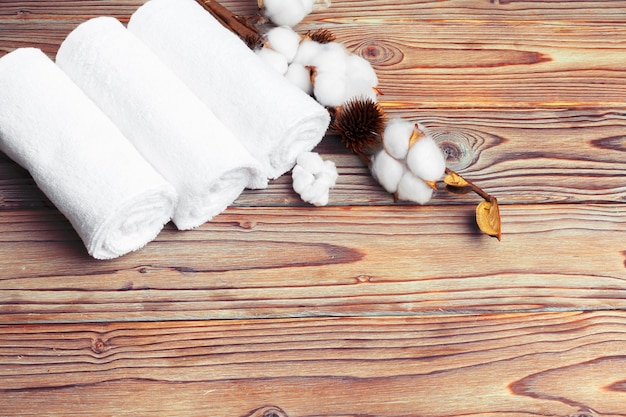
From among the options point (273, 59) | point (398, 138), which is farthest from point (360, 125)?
point (273, 59)

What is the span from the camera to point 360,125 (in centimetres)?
88

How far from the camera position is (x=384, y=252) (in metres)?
0.87

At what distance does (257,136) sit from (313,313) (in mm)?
238

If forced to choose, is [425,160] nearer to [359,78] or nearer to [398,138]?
[398,138]

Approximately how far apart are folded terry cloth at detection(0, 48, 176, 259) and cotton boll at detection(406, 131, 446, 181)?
0.31 m

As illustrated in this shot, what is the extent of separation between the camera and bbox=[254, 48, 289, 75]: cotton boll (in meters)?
0.93

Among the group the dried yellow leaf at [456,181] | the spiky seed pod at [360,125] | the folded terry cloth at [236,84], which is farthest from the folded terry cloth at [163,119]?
the dried yellow leaf at [456,181]

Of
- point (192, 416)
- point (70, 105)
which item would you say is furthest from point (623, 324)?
point (70, 105)

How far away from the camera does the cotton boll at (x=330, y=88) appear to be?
91 centimetres

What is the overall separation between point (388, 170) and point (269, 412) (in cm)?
35

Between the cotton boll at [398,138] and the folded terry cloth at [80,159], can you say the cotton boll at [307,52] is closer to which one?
the cotton boll at [398,138]

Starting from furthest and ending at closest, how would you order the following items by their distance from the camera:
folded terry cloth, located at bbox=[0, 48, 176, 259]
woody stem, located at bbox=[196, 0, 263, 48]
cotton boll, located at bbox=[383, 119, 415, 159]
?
1. woody stem, located at bbox=[196, 0, 263, 48]
2. cotton boll, located at bbox=[383, 119, 415, 159]
3. folded terry cloth, located at bbox=[0, 48, 176, 259]

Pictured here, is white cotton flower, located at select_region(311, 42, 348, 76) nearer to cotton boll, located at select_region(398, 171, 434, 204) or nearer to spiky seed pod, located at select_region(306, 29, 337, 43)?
spiky seed pod, located at select_region(306, 29, 337, 43)

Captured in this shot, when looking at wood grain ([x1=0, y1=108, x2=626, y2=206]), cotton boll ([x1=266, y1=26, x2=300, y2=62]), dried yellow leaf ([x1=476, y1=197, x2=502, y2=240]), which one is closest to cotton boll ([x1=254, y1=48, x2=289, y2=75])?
cotton boll ([x1=266, y1=26, x2=300, y2=62])
